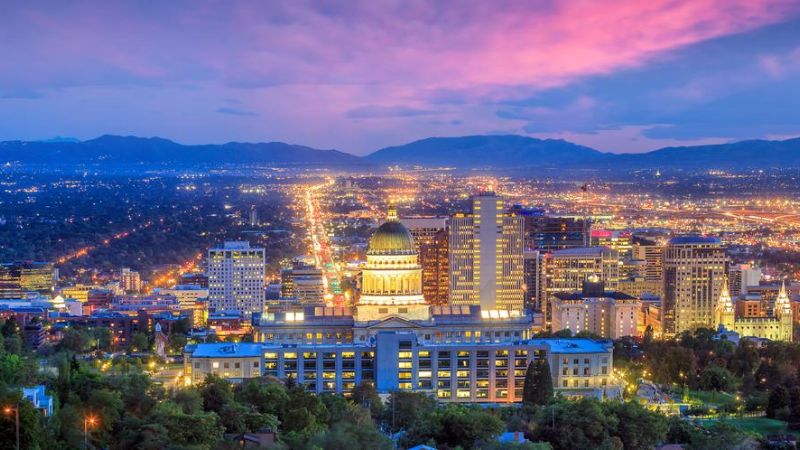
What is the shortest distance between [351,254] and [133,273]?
103 feet

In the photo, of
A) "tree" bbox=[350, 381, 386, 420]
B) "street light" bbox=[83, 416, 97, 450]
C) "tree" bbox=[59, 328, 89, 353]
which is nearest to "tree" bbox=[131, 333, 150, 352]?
"tree" bbox=[59, 328, 89, 353]

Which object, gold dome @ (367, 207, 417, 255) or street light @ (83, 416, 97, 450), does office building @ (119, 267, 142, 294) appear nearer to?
gold dome @ (367, 207, 417, 255)

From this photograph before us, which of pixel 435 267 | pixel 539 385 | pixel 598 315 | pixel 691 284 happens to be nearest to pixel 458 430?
pixel 539 385

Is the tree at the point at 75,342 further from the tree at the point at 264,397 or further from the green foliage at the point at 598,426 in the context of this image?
the green foliage at the point at 598,426

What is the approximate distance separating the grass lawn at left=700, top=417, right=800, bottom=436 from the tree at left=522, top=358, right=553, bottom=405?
26.9 feet

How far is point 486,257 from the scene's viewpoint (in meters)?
119

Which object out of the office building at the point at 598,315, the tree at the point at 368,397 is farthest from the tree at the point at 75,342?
the office building at the point at 598,315

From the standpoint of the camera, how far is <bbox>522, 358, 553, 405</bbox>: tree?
229 ft

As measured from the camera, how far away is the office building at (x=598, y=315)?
114 m

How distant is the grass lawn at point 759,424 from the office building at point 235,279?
7082cm

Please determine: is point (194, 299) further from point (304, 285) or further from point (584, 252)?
point (584, 252)

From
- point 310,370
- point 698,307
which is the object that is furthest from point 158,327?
point 698,307

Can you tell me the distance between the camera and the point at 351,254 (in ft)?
574

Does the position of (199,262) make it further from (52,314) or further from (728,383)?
(728,383)
